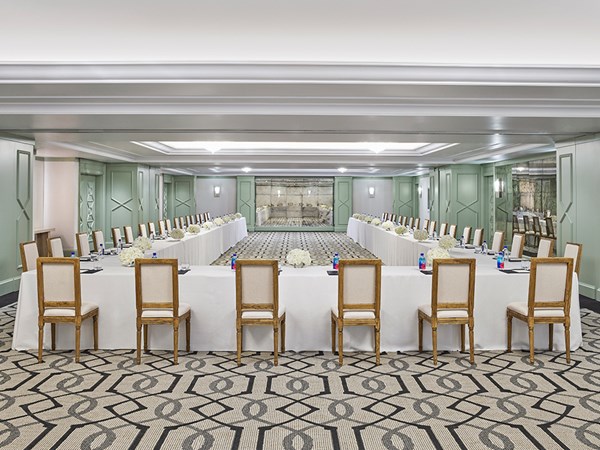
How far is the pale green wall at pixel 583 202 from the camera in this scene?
21.7ft

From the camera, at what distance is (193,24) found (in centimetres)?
387

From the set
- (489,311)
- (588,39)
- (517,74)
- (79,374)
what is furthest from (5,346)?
(588,39)

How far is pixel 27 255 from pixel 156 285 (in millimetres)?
2296

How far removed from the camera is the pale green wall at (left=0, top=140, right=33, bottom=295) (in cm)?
684

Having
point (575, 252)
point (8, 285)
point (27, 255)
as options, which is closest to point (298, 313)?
point (27, 255)

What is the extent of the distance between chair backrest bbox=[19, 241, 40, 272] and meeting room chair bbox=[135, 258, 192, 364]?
2.02 metres

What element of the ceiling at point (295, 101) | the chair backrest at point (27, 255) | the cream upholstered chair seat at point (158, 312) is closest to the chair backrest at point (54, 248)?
the chair backrest at point (27, 255)

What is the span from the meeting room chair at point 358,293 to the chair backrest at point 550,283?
53.1 inches

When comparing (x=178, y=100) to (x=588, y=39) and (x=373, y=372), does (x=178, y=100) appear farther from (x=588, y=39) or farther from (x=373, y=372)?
(x=588, y=39)

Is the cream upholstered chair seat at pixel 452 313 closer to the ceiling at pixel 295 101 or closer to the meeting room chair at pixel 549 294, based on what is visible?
the meeting room chair at pixel 549 294

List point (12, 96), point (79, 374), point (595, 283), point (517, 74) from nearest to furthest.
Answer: point (79, 374) < point (517, 74) < point (12, 96) < point (595, 283)

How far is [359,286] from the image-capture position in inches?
151

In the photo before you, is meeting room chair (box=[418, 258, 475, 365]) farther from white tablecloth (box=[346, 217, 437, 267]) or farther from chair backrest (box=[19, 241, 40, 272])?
chair backrest (box=[19, 241, 40, 272])

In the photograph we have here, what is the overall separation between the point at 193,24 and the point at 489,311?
3825 millimetres
